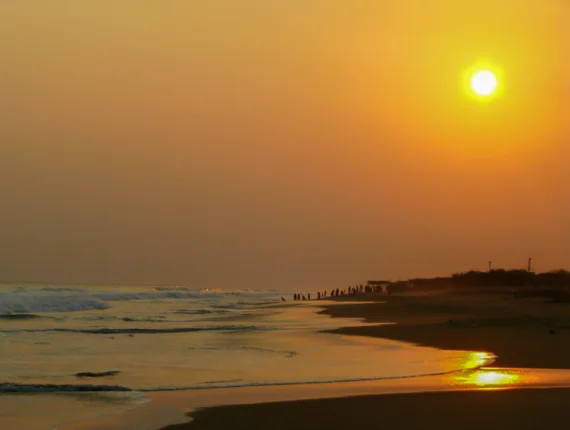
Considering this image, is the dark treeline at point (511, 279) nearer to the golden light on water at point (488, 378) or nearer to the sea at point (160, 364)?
the sea at point (160, 364)

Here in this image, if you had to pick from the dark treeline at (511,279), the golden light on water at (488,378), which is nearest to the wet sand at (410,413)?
the golden light on water at (488,378)

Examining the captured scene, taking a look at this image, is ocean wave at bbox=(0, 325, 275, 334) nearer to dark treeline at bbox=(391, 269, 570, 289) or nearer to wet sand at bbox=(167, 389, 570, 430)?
wet sand at bbox=(167, 389, 570, 430)

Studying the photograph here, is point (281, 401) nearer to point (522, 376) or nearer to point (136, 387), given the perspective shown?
point (136, 387)

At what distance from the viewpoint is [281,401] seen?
13609 mm

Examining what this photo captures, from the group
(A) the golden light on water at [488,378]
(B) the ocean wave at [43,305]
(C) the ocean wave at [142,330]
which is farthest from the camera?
(B) the ocean wave at [43,305]

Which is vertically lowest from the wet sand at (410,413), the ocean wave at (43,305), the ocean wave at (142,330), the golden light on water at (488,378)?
the wet sand at (410,413)

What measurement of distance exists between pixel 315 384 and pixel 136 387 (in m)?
3.50

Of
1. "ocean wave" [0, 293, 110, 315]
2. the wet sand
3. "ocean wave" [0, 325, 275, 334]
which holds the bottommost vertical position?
the wet sand

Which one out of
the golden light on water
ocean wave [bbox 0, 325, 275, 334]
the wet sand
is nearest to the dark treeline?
ocean wave [bbox 0, 325, 275, 334]

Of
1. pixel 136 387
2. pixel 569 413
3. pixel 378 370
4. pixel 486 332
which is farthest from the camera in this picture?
pixel 486 332

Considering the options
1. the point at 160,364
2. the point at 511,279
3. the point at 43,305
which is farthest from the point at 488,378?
the point at 511,279

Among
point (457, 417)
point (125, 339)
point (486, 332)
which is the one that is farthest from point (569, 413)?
point (125, 339)

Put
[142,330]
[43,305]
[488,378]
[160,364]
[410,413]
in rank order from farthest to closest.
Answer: [43,305], [142,330], [160,364], [488,378], [410,413]

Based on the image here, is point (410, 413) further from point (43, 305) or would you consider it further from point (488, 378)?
point (43, 305)
